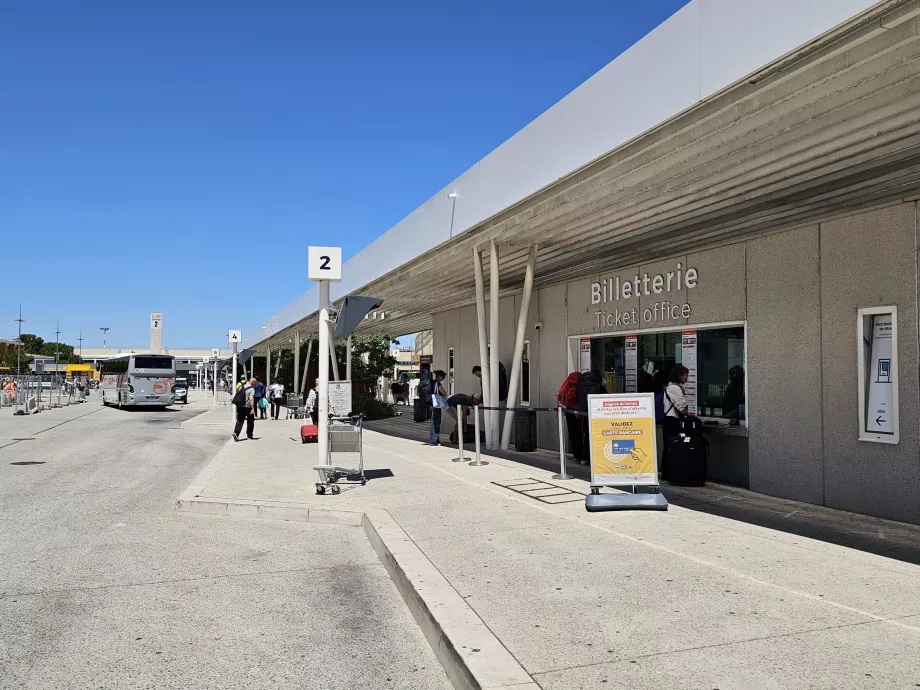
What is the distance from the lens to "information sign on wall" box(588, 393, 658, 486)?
27.4ft

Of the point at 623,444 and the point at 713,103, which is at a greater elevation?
the point at 713,103

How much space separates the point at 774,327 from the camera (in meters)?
9.73

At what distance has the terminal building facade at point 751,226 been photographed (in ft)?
19.4

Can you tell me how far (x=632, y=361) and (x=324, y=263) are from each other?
5775 millimetres

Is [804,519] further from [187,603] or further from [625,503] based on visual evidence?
[187,603]

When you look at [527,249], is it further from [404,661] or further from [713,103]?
[404,661]

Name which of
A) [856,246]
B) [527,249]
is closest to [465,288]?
[527,249]

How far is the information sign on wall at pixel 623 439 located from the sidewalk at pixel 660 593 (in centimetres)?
50

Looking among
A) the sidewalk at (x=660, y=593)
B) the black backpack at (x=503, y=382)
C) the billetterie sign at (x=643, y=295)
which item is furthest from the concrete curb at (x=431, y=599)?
the black backpack at (x=503, y=382)

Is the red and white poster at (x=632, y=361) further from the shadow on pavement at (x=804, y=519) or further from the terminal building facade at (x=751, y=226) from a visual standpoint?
the shadow on pavement at (x=804, y=519)

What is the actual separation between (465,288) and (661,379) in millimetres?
6962

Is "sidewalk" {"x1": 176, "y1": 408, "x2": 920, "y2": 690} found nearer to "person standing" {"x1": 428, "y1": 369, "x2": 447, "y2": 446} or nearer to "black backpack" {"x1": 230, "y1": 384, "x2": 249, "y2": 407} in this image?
"person standing" {"x1": 428, "y1": 369, "x2": 447, "y2": 446}

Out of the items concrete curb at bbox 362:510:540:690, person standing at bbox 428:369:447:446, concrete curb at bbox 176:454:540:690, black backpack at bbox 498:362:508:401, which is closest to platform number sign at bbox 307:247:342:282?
concrete curb at bbox 176:454:540:690

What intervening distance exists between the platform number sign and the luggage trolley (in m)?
2.01
